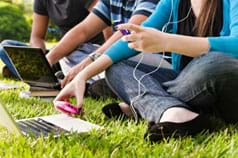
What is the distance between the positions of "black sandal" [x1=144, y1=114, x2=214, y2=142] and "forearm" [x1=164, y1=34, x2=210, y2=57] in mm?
217

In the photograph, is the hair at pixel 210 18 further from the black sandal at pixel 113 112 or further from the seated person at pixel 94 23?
the seated person at pixel 94 23

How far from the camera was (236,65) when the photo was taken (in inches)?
58.6

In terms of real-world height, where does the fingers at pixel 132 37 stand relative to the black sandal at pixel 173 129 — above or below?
above

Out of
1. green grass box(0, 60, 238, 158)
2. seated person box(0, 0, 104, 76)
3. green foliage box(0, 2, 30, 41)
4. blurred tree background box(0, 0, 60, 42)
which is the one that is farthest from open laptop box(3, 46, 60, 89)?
green foliage box(0, 2, 30, 41)

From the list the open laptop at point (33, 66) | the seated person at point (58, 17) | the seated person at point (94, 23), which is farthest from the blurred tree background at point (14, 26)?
the open laptop at point (33, 66)

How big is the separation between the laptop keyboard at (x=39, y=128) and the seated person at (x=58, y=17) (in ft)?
4.29

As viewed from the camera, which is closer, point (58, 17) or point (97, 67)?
point (97, 67)

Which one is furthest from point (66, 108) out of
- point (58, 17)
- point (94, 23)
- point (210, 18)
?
point (58, 17)

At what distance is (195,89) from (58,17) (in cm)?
189

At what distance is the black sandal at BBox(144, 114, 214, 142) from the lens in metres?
1.43

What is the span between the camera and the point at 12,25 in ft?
30.3

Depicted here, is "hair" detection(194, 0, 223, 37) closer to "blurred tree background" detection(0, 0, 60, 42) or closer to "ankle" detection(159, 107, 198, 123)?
"ankle" detection(159, 107, 198, 123)

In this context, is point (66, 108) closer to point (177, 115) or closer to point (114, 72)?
point (114, 72)

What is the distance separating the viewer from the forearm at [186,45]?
4.92ft
